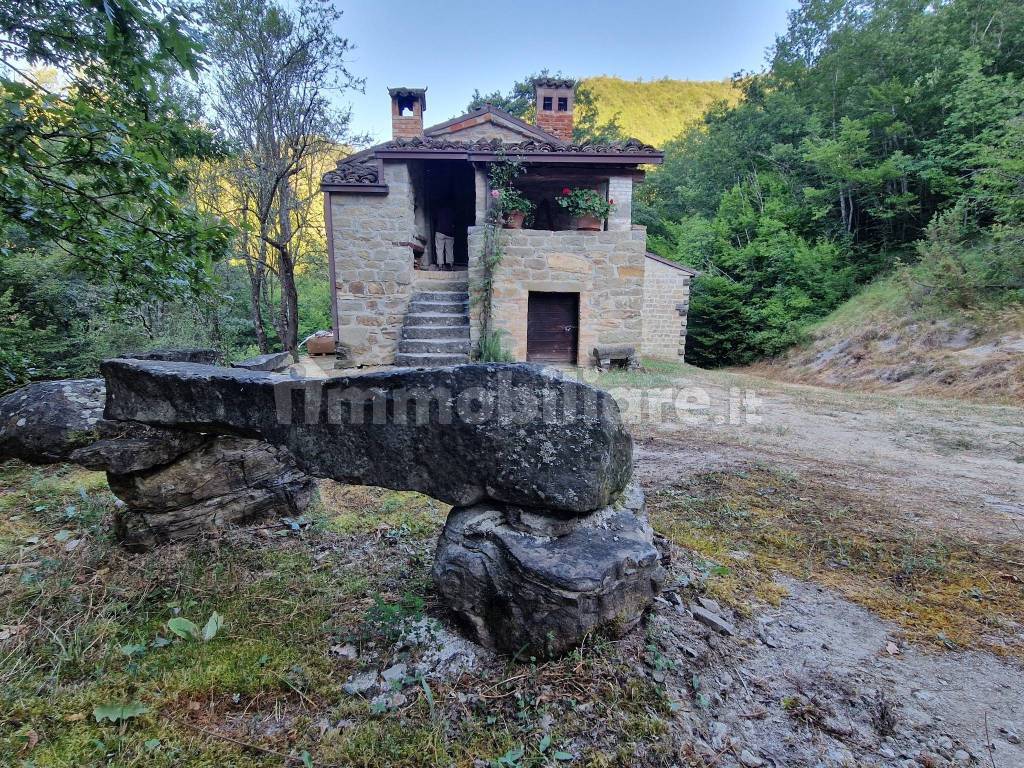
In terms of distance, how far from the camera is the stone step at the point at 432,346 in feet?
26.5

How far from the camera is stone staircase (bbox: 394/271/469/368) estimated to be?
795 centimetres

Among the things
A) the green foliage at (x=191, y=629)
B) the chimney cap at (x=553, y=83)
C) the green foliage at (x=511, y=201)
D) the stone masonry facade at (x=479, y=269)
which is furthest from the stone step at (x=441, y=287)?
the green foliage at (x=191, y=629)

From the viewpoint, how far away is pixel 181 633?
173cm

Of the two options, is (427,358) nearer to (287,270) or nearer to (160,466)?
(287,270)

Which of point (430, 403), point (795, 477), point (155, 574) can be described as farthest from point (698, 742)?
point (795, 477)

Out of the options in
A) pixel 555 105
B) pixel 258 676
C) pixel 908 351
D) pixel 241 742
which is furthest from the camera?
pixel 555 105

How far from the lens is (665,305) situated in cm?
1329

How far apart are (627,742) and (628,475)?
993 millimetres

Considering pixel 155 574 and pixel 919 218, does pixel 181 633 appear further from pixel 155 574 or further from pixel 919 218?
pixel 919 218

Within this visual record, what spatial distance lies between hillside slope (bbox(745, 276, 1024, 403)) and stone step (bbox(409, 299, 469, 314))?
8.07 m

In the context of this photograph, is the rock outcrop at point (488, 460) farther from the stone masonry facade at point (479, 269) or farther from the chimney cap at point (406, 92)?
the chimney cap at point (406, 92)

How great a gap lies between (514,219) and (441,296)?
7.12 ft

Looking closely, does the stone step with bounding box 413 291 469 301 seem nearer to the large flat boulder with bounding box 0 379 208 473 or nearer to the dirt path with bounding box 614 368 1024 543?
the dirt path with bounding box 614 368 1024 543

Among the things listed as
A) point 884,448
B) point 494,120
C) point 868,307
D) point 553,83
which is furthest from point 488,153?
point 868,307
